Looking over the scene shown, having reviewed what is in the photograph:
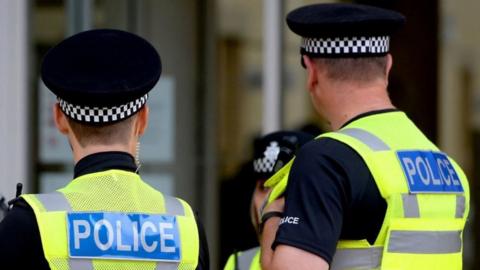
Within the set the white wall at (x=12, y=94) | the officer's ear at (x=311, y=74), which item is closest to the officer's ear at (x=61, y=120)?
the officer's ear at (x=311, y=74)

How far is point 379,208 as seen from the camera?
3182 millimetres

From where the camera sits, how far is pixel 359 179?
3146 millimetres

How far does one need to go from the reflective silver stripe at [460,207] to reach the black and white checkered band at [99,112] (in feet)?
3.51

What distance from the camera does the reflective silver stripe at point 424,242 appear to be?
322cm

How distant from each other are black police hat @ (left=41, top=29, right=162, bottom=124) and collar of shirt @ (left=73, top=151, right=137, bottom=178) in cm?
9

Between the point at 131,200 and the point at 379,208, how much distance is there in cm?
72

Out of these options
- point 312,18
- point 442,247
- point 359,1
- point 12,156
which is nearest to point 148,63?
point 312,18

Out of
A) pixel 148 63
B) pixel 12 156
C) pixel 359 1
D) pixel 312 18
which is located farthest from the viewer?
pixel 359 1

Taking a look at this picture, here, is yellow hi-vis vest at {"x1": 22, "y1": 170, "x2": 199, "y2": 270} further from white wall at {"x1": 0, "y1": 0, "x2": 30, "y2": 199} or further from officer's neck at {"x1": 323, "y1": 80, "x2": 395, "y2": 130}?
white wall at {"x1": 0, "y1": 0, "x2": 30, "y2": 199}

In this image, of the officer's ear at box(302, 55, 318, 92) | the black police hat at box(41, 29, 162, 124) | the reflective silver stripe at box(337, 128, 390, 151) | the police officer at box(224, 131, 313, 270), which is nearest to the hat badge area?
the police officer at box(224, 131, 313, 270)

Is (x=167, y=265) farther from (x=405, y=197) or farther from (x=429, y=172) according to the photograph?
(x=429, y=172)

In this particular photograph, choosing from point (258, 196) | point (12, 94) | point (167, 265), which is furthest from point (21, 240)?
point (12, 94)

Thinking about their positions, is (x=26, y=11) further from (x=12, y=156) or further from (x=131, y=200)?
(x=131, y=200)

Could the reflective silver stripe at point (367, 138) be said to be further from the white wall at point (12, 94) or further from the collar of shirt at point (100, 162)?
the white wall at point (12, 94)
